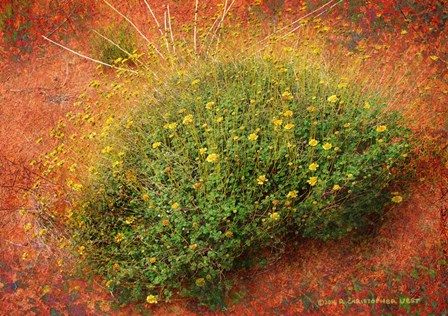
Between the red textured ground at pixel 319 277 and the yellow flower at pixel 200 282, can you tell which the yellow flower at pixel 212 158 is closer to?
the yellow flower at pixel 200 282

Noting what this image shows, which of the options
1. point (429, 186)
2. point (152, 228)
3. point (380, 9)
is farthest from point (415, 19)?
point (152, 228)

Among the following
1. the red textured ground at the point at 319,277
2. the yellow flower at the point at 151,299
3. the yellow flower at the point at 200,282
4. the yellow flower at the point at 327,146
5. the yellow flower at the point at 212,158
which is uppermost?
the yellow flower at the point at 212,158

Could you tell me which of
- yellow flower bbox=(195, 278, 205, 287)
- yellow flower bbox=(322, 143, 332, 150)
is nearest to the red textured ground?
yellow flower bbox=(195, 278, 205, 287)

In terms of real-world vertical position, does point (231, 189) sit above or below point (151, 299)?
above

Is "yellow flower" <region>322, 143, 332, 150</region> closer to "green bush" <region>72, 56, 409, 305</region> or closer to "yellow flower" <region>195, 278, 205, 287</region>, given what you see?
"green bush" <region>72, 56, 409, 305</region>

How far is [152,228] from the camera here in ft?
11.7

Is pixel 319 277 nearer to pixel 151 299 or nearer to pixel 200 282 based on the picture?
pixel 200 282

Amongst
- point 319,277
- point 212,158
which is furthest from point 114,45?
point 319,277

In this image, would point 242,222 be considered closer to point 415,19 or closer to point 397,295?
point 397,295

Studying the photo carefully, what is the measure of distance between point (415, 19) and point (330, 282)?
341cm

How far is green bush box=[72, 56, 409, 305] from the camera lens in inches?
136

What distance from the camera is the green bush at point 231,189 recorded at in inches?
136

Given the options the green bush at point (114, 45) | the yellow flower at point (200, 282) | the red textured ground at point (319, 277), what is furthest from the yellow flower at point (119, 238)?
the green bush at point (114, 45)

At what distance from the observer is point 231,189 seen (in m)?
3.69
